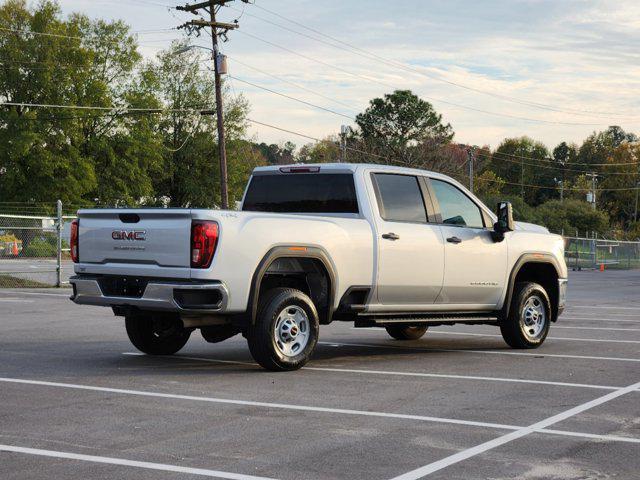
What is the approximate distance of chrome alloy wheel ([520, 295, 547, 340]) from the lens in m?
12.7

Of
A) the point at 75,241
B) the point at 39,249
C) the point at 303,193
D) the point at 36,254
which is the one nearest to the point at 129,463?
the point at 75,241

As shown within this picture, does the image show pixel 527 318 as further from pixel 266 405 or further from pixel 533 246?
pixel 266 405

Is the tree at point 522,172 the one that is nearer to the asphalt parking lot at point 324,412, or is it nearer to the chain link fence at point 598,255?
the chain link fence at point 598,255

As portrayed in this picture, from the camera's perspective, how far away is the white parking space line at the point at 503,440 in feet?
19.5

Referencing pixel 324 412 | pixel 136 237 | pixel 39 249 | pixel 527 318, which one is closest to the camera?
pixel 324 412

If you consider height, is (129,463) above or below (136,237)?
below

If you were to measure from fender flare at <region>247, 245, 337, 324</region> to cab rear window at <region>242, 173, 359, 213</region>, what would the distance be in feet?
3.14

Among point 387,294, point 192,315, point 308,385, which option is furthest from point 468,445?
point 387,294

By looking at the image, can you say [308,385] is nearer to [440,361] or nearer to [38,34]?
[440,361]

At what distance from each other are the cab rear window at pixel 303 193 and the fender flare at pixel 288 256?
3.14ft

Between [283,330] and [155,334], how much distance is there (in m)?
2.03

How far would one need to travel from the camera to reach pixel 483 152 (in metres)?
126

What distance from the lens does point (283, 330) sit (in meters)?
9.99

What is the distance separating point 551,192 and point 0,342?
122067 millimetres
